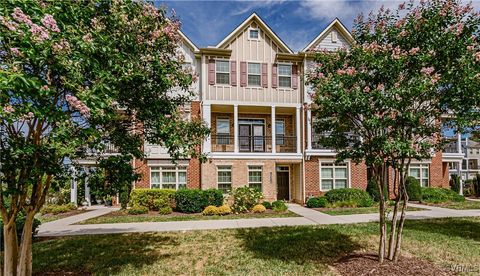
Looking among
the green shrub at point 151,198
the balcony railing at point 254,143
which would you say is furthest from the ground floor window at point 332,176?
the green shrub at point 151,198

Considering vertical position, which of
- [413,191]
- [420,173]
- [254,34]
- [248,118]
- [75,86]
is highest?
[254,34]

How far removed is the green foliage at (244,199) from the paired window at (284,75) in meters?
7.34

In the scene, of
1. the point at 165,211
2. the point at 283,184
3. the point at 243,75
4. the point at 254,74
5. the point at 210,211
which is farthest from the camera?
the point at 283,184

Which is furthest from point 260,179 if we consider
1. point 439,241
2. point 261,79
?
point 439,241

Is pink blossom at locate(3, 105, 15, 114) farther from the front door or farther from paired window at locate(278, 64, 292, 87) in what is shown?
the front door

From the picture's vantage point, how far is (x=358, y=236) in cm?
841

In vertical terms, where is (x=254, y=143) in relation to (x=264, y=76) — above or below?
below

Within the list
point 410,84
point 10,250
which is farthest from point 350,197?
point 10,250

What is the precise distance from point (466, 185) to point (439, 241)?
22136 millimetres

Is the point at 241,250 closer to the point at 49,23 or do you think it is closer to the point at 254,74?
the point at 49,23

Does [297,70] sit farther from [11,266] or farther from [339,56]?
[11,266]

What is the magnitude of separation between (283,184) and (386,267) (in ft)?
43.3

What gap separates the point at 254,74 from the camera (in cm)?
1750

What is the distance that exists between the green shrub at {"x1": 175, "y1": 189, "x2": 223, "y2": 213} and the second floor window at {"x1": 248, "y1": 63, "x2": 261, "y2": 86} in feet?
23.6
